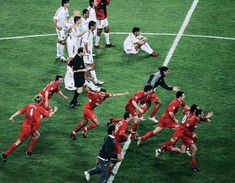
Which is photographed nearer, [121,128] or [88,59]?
[121,128]

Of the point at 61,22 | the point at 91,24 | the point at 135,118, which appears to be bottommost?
the point at 135,118

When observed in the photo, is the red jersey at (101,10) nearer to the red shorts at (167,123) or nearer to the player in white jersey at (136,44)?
the player in white jersey at (136,44)

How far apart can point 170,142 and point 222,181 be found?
6.33 feet

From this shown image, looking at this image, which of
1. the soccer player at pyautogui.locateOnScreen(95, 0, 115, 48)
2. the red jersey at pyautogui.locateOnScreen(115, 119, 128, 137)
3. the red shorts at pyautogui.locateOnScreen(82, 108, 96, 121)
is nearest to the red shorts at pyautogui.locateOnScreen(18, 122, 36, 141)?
the red shorts at pyautogui.locateOnScreen(82, 108, 96, 121)

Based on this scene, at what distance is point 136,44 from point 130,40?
11.3 inches

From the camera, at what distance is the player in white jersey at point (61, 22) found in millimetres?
24828

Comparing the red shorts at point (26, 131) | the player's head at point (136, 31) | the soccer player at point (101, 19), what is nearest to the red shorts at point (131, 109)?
the red shorts at point (26, 131)

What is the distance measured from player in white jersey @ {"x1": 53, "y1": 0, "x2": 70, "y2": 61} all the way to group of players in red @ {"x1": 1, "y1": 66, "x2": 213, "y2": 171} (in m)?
4.67

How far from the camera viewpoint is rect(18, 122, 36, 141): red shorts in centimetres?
1828

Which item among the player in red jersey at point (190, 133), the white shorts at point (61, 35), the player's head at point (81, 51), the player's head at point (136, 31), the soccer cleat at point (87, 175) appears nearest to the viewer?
the soccer cleat at point (87, 175)

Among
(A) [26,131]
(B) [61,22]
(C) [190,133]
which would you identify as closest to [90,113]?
(A) [26,131]

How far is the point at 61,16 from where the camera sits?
2488 centimetres

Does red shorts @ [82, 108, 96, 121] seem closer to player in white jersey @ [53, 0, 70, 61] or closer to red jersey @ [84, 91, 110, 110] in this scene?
red jersey @ [84, 91, 110, 110]

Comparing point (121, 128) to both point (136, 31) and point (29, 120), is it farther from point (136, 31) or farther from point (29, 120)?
point (136, 31)
